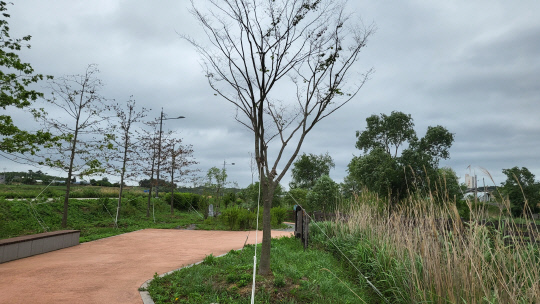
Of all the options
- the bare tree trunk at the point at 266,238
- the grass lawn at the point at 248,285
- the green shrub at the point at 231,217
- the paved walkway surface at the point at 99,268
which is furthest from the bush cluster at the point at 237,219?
the bare tree trunk at the point at 266,238

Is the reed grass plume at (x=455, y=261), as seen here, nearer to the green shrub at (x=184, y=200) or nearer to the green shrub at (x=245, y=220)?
the green shrub at (x=245, y=220)

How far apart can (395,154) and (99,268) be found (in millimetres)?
28632

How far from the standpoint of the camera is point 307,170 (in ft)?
156

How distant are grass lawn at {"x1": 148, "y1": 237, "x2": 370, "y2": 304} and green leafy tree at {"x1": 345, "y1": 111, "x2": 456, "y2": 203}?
22.3m

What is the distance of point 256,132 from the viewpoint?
5879 mm

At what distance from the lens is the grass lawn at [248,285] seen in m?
4.42

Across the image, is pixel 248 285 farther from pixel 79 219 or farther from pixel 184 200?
pixel 184 200

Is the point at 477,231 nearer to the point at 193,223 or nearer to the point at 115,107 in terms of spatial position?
the point at 193,223

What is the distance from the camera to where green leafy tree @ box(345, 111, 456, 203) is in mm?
27481

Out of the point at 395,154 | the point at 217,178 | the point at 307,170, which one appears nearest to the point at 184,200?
the point at 217,178

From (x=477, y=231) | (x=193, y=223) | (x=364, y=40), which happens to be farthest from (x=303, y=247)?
(x=193, y=223)

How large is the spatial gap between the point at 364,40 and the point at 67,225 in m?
12.4

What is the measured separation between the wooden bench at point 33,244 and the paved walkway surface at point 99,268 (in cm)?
21

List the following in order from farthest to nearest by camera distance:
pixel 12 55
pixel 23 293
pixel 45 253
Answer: pixel 12 55, pixel 45 253, pixel 23 293
